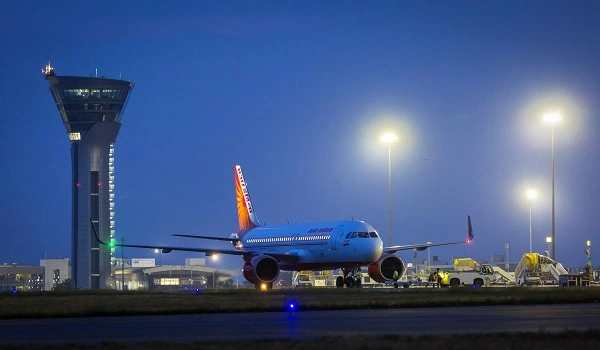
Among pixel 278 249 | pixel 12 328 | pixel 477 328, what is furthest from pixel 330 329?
pixel 278 249

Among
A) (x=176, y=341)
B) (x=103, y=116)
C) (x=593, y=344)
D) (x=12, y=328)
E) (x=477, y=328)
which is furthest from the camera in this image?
(x=103, y=116)

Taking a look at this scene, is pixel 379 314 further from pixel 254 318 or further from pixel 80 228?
pixel 80 228

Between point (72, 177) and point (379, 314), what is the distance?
148m

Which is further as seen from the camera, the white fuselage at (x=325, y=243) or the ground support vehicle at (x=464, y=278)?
the ground support vehicle at (x=464, y=278)

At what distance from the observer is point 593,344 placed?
72.9ft

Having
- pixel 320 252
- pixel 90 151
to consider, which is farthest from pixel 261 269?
pixel 90 151

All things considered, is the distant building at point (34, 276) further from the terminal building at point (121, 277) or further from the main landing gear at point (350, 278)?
the main landing gear at point (350, 278)

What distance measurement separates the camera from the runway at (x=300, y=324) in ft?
86.3

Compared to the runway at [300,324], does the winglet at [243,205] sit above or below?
above

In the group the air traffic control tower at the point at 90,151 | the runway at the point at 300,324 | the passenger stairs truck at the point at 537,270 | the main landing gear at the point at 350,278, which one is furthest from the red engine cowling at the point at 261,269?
the air traffic control tower at the point at 90,151

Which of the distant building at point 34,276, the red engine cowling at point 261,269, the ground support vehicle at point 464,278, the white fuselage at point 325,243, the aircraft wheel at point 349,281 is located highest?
the white fuselage at point 325,243

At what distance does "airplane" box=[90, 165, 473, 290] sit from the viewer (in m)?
67.4

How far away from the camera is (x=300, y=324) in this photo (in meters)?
29.9

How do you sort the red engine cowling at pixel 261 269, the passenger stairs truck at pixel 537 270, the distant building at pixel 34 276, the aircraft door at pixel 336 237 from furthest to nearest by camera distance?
the distant building at pixel 34 276 → the passenger stairs truck at pixel 537 270 → the red engine cowling at pixel 261 269 → the aircraft door at pixel 336 237
